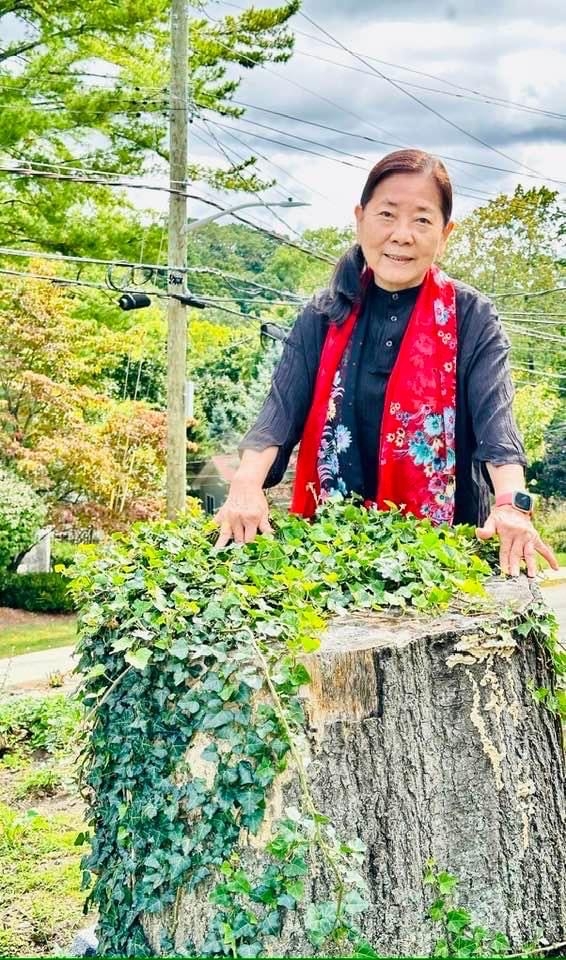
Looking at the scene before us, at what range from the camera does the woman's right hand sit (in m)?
2.95

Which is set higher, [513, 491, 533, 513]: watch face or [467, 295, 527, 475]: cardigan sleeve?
[467, 295, 527, 475]: cardigan sleeve

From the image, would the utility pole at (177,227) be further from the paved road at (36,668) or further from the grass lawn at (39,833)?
the grass lawn at (39,833)

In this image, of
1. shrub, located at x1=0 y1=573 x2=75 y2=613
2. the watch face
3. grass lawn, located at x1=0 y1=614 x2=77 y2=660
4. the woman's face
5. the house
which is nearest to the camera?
the watch face

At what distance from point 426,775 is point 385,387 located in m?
1.07

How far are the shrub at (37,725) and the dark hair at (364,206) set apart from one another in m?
3.67

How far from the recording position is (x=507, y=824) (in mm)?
2572

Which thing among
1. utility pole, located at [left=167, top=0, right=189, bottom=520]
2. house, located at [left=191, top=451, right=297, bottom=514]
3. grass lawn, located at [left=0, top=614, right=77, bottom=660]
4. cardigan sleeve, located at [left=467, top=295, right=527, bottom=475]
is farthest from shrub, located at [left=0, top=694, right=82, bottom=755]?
house, located at [left=191, top=451, right=297, bottom=514]

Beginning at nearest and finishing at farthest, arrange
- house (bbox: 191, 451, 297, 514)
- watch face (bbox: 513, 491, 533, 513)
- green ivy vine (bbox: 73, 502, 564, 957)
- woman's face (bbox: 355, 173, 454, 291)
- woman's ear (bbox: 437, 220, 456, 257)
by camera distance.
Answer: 1. green ivy vine (bbox: 73, 502, 564, 957)
2. watch face (bbox: 513, 491, 533, 513)
3. woman's face (bbox: 355, 173, 454, 291)
4. woman's ear (bbox: 437, 220, 456, 257)
5. house (bbox: 191, 451, 297, 514)

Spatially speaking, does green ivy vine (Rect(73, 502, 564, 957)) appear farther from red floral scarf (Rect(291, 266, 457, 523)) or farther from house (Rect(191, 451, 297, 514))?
house (Rect(191, 451, 297, 514))

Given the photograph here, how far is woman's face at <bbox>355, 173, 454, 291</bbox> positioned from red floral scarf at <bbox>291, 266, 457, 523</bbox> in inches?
4.6

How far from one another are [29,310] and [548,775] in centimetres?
1392

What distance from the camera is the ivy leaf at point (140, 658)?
2377 mm

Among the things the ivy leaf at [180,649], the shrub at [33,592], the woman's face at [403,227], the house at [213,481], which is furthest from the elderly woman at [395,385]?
the house at [213,481]

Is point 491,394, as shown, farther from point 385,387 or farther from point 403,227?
point 403,227
